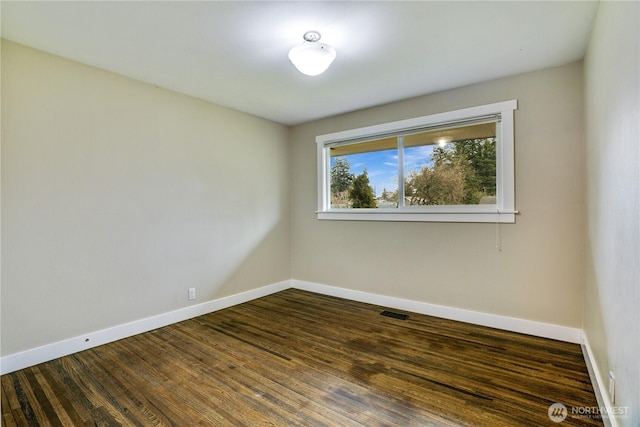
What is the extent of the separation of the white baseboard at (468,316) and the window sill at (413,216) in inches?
37.1

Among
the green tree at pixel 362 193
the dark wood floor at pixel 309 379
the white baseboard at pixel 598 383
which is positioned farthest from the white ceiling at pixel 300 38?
the dark wood floor at pixel 309 379

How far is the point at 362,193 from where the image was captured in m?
4.04

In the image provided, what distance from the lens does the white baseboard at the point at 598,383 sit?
157cm

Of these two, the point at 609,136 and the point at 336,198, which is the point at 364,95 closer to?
the point at 336,198

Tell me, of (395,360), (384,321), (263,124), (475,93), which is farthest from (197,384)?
(475,93)

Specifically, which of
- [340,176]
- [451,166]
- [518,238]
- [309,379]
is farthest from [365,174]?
[309,379]

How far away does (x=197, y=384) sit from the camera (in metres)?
2.07

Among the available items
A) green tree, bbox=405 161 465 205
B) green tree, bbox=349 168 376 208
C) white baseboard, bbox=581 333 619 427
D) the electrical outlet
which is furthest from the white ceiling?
white baseboard, bbox=581 333 619 427

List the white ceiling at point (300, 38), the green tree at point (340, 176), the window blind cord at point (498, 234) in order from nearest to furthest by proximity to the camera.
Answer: the white ceiling at point (300, 38) → the window blind cord at point (498, 234) → the green tree at point (340, 176)

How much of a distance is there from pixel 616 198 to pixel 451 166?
1843mm

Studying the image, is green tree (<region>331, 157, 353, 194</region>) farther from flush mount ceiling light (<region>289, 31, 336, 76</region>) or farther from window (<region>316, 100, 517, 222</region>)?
flush mount ceiling light (<region>289, 31, 336, 76</region>)

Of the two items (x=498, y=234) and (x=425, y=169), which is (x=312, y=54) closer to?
(x=425, y=169)

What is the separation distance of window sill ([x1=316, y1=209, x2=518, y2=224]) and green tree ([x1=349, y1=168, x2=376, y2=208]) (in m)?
0.12

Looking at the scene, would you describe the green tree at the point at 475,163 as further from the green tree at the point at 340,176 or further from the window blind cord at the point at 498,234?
the green tree at the point at 340,176
